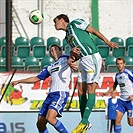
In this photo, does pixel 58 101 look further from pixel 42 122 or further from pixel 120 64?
pixel 120 64

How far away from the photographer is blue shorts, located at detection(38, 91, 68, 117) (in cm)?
906

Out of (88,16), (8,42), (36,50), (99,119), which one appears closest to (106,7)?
(88,16)

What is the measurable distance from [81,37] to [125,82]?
4037mm

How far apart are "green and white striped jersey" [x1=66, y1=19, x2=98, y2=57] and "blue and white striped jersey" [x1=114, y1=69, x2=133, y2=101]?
380cm

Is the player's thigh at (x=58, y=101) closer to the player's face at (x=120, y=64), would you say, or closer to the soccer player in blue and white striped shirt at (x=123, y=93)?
the player's face at (x=120, y=64)

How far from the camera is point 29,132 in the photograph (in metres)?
12.9

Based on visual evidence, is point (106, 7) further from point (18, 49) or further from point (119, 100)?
point (119, 100)

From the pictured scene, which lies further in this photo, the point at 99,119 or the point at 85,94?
the point at 99,119

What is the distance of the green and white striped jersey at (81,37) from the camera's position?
8531mm

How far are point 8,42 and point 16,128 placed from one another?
2.35 meters

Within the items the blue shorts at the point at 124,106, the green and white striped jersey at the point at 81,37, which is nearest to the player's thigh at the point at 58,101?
the green and white striped jersey at the point at 81,37

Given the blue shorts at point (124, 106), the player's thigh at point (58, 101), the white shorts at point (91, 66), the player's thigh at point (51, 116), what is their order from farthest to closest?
the blue shorts at point (124, 106) → the player's thigh at point (58, 101) → the player's thigh at point (51, 116) → the white shorts at point (91, 66)

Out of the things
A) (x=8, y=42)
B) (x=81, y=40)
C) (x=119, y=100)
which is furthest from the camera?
(x=8, y=42)

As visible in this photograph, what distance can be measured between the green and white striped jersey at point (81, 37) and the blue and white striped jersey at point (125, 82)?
3.80 metres
